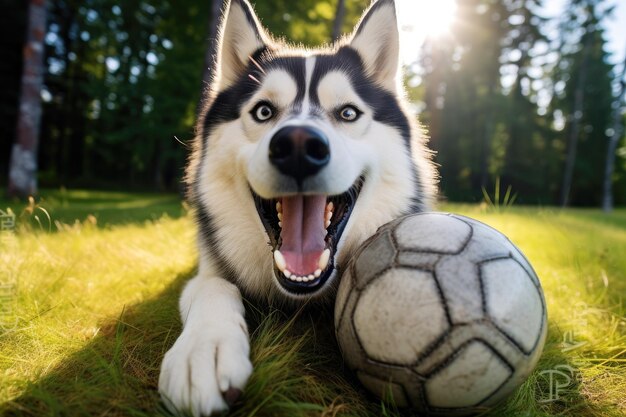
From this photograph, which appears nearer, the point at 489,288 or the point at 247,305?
the point at 489,288

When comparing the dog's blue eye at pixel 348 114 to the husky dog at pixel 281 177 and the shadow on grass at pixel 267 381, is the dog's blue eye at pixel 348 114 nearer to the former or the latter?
the husky dog at pixel 281 177

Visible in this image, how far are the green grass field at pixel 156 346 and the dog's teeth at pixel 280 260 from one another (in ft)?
0.98

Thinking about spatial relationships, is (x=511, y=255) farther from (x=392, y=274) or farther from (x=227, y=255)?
(x=227, y=255)

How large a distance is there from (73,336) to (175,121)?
1811cm

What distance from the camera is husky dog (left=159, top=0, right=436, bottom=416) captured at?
1.78 metres

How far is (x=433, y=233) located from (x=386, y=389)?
675 millimetres

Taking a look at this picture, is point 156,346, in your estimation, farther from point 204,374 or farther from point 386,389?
point 386,389

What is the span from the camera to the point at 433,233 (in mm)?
1870

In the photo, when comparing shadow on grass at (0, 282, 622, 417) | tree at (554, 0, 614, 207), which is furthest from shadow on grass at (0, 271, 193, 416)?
tree at (554, 0, 614, 207)

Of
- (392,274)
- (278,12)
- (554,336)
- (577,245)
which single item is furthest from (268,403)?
(278,12)

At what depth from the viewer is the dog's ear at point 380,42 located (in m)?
2.78

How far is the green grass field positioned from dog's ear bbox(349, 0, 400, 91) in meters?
1.65

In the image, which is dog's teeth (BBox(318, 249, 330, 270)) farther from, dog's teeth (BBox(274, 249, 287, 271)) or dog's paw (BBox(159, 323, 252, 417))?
dog's paw (BBox(159, 323, 252, 417))

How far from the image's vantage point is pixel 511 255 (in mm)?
1826
